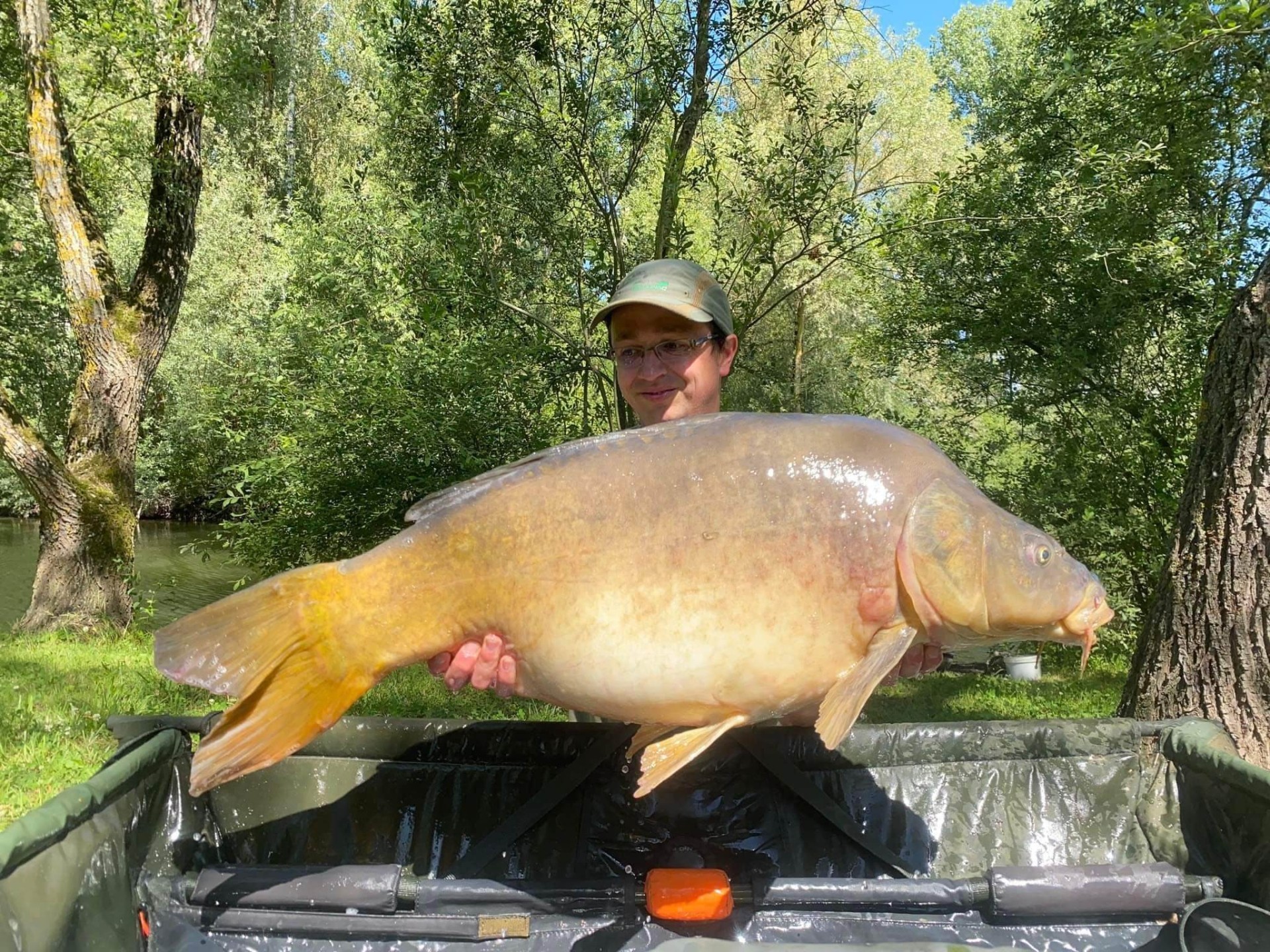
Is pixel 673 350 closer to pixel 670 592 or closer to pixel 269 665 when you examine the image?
pixel 670 592

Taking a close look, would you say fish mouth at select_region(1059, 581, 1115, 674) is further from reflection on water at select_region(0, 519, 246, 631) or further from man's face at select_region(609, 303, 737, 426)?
reflection on water at select_region(0, 519, 246, 631)

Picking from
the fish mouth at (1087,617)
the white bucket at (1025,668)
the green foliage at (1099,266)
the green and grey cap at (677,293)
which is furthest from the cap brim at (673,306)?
the white bucket at (1025,668)

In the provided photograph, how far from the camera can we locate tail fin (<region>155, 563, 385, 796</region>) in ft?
3.71

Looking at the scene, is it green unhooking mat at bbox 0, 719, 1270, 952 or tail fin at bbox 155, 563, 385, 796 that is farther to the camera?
green unhooking mat at bbox 0, 719, 1270, 952

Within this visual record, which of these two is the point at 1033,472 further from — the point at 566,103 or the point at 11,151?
the point at 11,151

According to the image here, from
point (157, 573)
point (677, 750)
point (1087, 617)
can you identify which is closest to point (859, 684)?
point (677, 750)

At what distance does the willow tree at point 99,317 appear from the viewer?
4824mm

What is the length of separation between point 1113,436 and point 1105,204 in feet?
4.29

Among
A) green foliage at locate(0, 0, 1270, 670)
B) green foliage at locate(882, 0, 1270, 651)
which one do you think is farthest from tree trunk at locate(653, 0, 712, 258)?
green foliage at locate(882, 0, 1270, 651)

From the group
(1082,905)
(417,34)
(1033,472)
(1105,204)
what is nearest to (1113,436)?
(1033,472)

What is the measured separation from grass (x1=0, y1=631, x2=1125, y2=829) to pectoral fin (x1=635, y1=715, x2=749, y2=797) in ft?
5.93

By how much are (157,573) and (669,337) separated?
9461 mm

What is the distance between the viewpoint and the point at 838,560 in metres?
1.16

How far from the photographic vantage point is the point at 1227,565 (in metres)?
1.95
